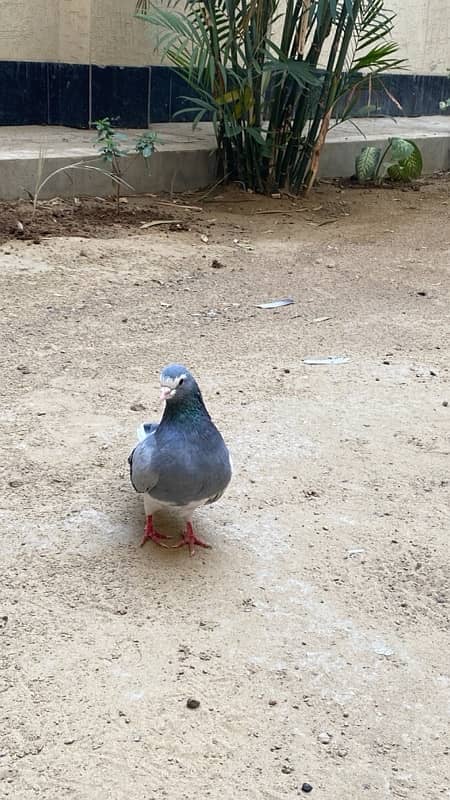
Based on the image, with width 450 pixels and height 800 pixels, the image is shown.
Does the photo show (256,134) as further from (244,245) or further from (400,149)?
(400,149)

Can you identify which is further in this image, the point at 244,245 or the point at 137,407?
the point at 244,245

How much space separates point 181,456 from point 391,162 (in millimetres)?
6446

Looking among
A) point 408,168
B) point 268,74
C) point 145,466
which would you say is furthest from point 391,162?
point 145,466

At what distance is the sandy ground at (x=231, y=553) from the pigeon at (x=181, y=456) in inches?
9.0

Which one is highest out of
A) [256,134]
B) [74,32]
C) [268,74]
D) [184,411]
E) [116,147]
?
[74,32]

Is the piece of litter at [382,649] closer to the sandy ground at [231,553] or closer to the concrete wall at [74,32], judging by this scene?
the sandy ground at [231,553]

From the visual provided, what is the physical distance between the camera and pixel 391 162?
8.72 meters

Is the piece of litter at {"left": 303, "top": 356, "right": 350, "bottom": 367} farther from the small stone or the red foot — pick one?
the red foot

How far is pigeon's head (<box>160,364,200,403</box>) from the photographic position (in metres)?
2.85

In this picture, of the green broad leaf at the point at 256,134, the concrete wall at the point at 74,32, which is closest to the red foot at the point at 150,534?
the green broad leaf at the point at 256,134

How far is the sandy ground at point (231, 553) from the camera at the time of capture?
226cm

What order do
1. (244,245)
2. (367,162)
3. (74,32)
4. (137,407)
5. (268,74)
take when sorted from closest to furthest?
(137,407), (244,245), (268,74), (74,32), (367,162)

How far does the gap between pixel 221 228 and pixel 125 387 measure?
2.93 meters

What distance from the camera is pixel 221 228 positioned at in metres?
6.92
